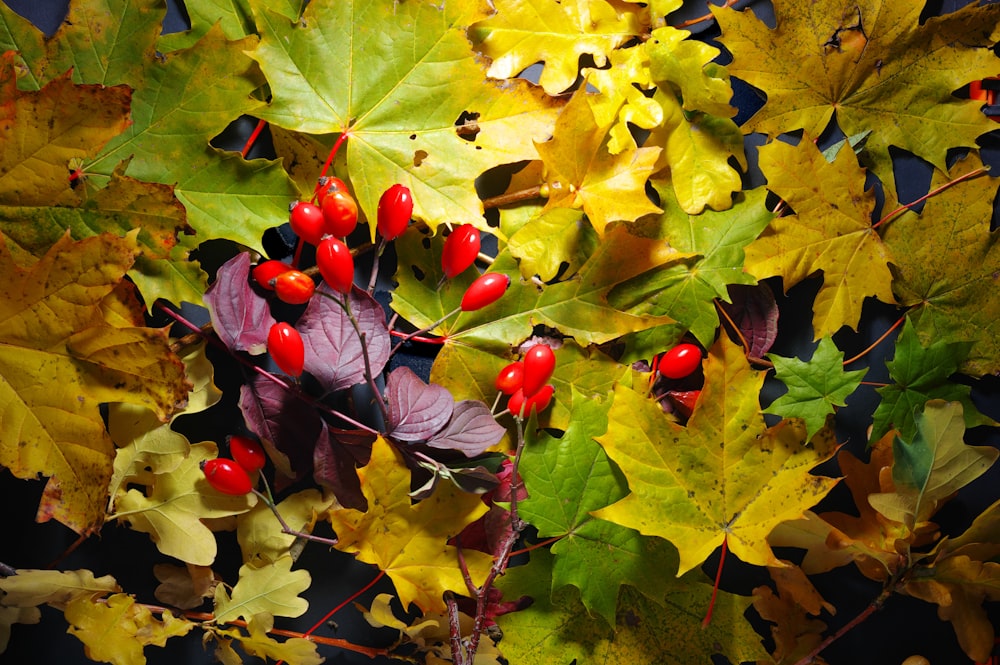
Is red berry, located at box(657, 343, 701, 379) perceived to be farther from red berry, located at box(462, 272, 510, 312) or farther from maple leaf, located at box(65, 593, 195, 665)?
maple leaf, located at box(65, 593, 195, 665)

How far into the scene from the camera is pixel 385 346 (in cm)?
78

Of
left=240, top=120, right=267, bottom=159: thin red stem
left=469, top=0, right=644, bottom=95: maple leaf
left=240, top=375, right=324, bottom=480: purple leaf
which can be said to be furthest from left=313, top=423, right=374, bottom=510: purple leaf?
left=469, top=0, right=644, bottom=95: maple leaf

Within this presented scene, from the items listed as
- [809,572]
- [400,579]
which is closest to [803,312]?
[809,572]

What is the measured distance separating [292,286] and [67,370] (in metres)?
0.23

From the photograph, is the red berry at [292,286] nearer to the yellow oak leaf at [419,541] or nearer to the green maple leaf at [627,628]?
the yellow oak leaf at [419,541]

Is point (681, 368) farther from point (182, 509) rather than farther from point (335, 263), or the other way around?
point (182, 509)

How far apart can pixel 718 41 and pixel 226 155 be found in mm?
560

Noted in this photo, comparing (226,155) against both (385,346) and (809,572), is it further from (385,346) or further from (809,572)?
(809,572)

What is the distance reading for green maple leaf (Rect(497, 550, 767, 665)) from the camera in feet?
2.75

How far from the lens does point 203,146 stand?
74 cm

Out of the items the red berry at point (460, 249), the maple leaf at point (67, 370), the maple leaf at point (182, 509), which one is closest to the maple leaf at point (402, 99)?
the red berry at point (460, 249)

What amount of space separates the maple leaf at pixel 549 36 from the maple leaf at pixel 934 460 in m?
0.54

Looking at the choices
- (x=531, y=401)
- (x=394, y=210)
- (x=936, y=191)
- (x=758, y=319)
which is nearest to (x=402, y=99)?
(x=394, y=210)

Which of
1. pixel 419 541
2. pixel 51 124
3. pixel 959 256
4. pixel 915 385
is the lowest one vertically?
pixel 419 541
